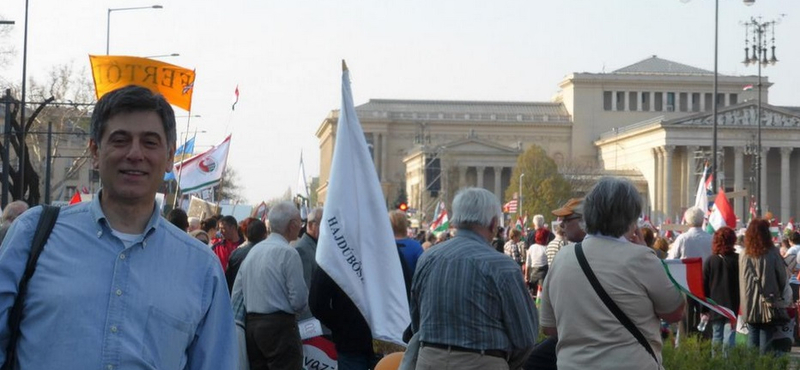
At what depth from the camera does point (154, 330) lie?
3582mm

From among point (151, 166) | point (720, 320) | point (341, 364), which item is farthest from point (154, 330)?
point (720, 320)

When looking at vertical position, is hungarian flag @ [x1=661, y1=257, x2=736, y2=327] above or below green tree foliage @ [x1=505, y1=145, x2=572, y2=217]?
below

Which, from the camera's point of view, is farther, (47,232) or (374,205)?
(374,205)

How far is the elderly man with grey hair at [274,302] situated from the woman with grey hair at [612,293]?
10.7ft

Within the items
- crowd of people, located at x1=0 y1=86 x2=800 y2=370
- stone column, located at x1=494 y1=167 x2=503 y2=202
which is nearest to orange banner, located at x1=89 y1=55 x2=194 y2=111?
crowd of people, located at x1=0 y1=86 x2=800 y2=370

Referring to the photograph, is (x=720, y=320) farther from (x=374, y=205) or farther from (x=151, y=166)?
(x=151, y=166)

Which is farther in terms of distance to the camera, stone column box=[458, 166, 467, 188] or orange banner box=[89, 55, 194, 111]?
stone column box=[458, 166, 467, 188]

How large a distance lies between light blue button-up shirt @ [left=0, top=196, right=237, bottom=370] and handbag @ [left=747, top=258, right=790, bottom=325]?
384 inches

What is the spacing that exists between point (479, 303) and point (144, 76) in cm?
1559

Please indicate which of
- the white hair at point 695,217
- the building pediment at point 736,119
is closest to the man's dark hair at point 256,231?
the white hair at point 695,217

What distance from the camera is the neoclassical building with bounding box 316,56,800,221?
11769cm

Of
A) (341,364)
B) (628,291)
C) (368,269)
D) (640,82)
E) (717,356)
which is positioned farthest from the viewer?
(640,82)

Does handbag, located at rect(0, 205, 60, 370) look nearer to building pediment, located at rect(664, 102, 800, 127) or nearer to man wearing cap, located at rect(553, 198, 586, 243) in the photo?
man wearing cap, located at rect(553, 198, 586, 243)

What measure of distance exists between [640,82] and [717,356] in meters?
137
